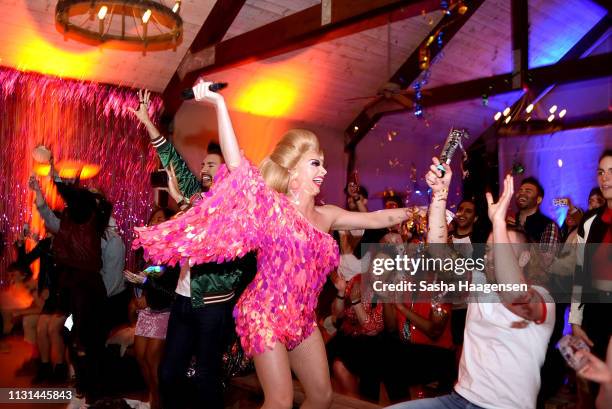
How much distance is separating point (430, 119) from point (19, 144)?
634 centimetres

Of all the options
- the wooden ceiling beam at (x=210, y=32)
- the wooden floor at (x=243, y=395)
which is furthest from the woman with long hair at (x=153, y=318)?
the wooden ceiling beam at (x=210, y=32)

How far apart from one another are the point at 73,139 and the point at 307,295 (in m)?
5.02

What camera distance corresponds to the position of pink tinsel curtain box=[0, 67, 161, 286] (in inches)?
240

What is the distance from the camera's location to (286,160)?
2490 millimetres

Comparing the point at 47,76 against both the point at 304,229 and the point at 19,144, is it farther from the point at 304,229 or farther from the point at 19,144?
the point at 304,229

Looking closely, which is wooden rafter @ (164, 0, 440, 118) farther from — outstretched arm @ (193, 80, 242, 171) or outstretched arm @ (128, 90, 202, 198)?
outstretched arm @ (193, 80, 242, 171)

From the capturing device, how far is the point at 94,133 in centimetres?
671

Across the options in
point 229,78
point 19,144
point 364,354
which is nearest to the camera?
point 364,354

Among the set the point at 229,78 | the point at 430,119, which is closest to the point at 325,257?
the point at 229,78

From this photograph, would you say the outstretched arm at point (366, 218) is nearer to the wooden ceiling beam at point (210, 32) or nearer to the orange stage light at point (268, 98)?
the wooden ceiling beam at point (210, 32)

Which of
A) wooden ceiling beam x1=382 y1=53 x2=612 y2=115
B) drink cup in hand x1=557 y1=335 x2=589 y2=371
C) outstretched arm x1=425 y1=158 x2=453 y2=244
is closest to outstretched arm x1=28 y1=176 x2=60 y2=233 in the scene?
outstretched arm x1=425 y1=158 x2=453 y2=244

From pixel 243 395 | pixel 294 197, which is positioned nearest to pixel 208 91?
pixel 294 197

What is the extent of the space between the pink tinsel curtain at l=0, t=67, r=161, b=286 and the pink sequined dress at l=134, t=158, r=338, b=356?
388cm

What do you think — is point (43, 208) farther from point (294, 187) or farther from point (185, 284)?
point (294, 187)
